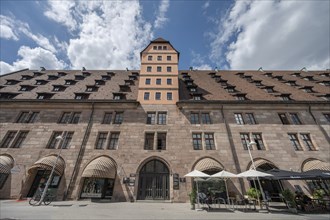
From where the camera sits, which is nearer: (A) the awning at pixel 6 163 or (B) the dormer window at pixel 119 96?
(A) the awning at pixel 6 163

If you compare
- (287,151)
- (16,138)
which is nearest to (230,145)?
(287,151)

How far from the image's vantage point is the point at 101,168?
1508 cm

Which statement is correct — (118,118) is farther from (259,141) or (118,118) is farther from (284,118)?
(284,118)

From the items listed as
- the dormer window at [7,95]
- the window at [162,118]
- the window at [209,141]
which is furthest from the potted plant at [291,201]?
the dormer window at [7,95]

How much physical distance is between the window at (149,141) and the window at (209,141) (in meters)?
6.26

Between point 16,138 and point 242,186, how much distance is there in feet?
83.1

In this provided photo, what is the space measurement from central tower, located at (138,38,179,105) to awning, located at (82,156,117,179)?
332 inches

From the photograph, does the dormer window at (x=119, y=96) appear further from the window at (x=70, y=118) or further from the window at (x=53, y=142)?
the window at (x=53, y=142)

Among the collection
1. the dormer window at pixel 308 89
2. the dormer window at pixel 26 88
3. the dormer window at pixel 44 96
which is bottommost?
the dormer window at pixel 44 96

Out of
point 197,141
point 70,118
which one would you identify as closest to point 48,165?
point 70,118

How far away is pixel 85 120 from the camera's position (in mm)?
19344

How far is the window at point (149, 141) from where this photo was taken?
17.9 metres

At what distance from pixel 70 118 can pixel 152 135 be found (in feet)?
35.2

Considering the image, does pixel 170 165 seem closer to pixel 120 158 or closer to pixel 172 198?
pixel 172 198
